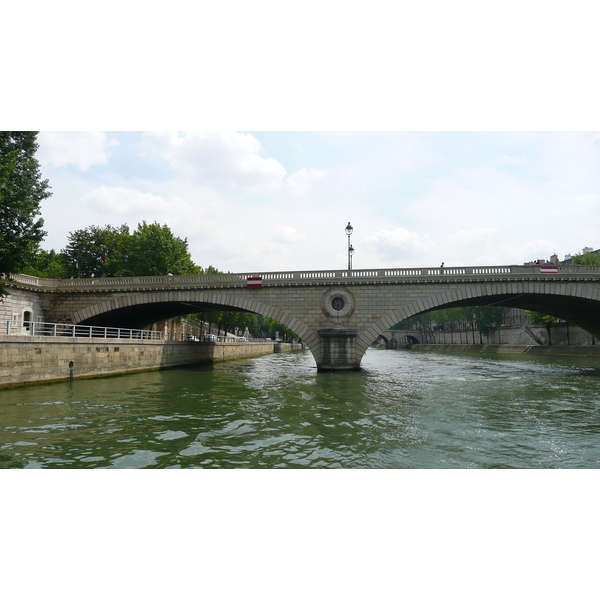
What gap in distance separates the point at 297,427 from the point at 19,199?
71.1 ft

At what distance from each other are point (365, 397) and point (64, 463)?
1233 cm

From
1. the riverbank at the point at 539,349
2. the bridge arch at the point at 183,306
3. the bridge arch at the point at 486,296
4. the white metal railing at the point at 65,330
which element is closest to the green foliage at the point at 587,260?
the riverbank at the point at 539,349

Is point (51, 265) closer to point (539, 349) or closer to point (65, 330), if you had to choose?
point (65, 330)

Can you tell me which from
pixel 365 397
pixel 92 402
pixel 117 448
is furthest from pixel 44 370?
pixel 365 397

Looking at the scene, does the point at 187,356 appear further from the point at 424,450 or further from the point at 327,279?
the point at 424,450

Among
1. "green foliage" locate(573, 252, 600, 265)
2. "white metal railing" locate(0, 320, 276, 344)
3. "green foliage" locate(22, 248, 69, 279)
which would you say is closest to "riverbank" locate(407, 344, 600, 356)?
"green foliage" locate(573, 252, 600, 265)

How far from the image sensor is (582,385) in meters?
24.2

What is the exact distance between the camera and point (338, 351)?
3119 centimetres

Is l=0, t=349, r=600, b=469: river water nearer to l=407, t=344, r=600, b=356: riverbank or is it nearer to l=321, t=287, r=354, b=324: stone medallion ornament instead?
l=321, t=287, r=354, b=324: stone medallion ornament

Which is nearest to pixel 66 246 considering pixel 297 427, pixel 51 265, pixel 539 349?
pixel 51 265

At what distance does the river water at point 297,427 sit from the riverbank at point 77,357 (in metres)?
0.97

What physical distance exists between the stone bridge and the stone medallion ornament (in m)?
0.07

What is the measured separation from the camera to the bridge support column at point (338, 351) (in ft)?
102

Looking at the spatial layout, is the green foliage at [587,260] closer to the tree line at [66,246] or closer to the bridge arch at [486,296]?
the bridge arch at [486,296]
